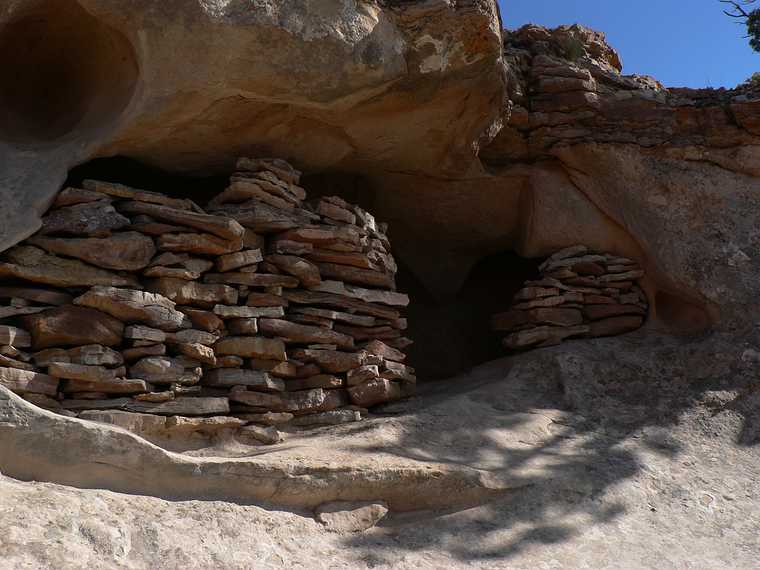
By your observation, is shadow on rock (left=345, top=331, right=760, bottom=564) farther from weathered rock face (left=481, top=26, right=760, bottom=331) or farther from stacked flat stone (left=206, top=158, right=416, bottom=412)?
weathered rock face (left=481, top=26, right=760, bottom=331)

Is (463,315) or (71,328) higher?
(463,315)

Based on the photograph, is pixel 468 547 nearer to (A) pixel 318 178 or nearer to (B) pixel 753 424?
(B) pixel 753 424

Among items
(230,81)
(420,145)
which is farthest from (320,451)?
(420,145)

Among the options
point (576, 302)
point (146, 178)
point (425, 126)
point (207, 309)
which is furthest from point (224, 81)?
point (576, 302)

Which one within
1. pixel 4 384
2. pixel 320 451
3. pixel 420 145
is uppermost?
pixel 420 145

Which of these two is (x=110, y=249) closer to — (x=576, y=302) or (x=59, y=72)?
(x=59, y=72)

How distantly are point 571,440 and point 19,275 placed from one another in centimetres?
268

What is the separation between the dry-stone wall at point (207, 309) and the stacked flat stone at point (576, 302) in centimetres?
94

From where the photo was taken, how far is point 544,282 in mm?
4812

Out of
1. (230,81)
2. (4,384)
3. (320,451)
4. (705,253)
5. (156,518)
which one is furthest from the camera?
(705,253)

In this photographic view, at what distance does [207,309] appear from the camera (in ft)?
11.8

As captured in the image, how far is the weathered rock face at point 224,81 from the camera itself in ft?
11.5

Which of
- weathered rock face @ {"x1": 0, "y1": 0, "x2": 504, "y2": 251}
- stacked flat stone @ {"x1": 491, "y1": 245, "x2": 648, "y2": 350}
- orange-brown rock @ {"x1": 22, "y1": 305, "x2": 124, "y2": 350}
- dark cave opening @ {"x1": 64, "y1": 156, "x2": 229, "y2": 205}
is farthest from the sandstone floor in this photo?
dark cave opening @ {"x1": 64, "y1": 156, "x2": 229, "y2": 205}

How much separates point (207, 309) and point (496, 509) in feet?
5.35
